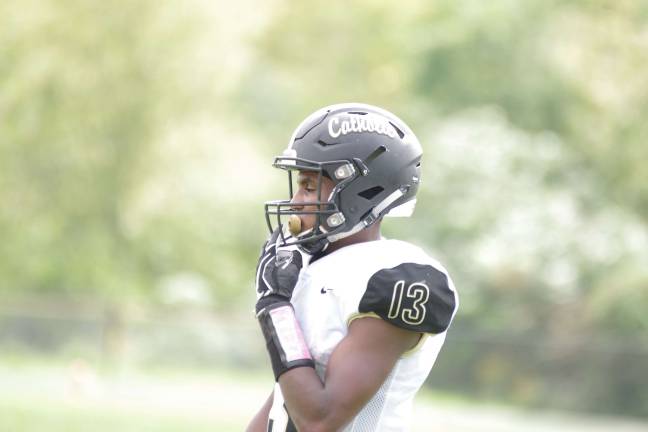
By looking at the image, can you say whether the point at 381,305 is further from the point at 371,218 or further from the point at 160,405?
the point at 160,405

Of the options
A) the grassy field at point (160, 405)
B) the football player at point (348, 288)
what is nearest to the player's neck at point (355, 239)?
the football player at point (348, 288)

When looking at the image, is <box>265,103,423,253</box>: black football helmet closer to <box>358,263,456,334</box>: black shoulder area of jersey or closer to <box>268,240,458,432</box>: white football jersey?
<box>268,240,458,432</box>: white football jersey

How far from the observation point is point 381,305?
2.76m

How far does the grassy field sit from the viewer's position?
10.3 m

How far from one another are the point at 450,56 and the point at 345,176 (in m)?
24.1

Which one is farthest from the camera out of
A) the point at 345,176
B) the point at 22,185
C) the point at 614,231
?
the point at 22,185

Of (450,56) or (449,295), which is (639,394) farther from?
(449,295)

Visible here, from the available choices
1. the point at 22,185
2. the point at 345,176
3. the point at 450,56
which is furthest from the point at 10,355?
the point at 345,176

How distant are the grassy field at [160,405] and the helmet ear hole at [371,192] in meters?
6.44

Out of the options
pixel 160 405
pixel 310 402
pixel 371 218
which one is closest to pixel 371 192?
pixel 371 218

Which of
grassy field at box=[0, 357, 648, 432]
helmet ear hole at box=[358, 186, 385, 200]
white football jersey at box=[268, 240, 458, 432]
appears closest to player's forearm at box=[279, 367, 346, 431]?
white football jersey at box=[268, 240, 458, 432]

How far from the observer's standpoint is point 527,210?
19422mm

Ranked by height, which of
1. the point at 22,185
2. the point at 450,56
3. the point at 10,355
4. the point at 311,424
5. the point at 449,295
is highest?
the point at 450,56

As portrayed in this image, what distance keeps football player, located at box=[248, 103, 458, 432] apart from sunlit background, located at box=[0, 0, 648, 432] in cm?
1041
